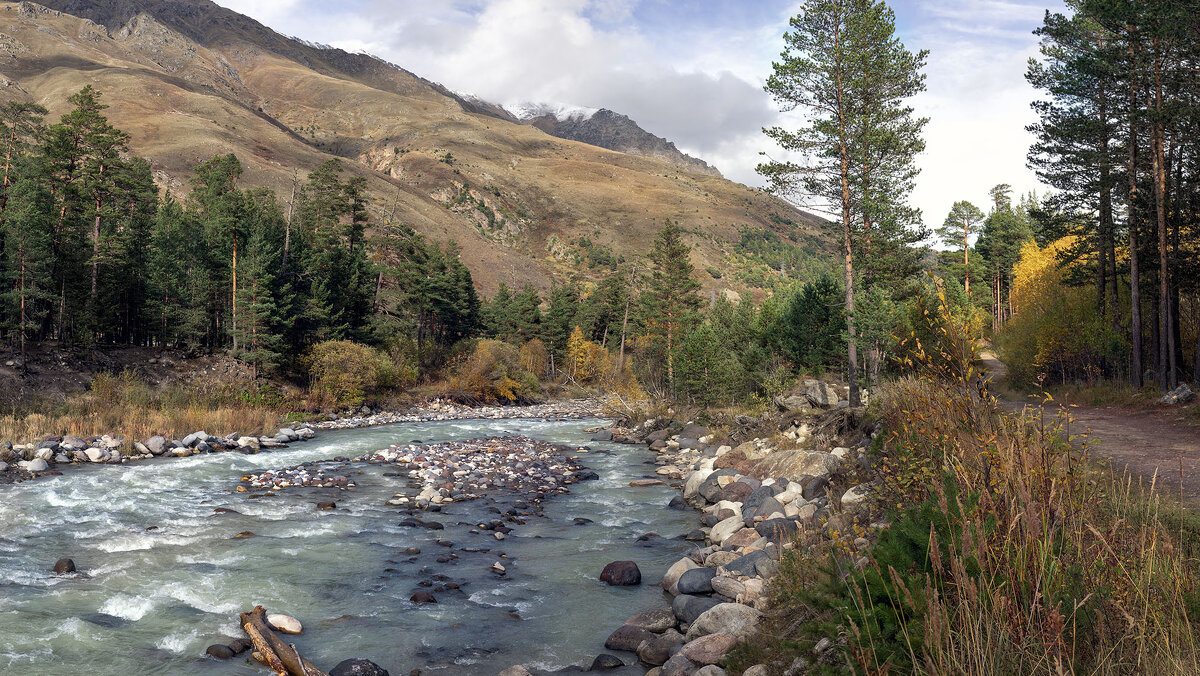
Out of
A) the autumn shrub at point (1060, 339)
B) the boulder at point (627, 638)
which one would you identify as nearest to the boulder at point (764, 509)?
the boulder at point (627, 638)

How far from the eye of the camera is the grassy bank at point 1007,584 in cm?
312

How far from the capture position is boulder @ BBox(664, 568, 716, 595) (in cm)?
941

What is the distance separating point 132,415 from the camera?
23.5 m

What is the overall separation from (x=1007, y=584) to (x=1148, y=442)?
15122 millimetres

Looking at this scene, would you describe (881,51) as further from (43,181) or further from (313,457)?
(43,181)

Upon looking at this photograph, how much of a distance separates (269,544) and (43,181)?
38026 mm

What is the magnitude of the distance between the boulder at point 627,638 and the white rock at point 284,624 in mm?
4307

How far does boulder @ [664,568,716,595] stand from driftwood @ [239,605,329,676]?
5.25m

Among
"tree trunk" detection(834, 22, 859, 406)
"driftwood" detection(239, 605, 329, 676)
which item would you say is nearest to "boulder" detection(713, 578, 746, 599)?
"driftwood" detection(239, 605, 329, 676)

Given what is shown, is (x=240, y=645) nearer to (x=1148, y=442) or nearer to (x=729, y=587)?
(x=729, y=587)

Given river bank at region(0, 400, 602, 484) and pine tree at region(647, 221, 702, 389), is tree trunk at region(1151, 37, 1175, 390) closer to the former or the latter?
pine tree at region(647, 221, 702, 389)

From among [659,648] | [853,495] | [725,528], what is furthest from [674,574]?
[853,495]

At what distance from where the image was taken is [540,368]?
6962 cm

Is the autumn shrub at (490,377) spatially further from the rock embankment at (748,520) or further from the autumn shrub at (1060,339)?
the autumn shrub at (1060,339)
